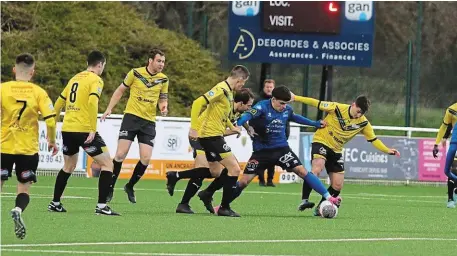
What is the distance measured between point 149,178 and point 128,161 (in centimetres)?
62

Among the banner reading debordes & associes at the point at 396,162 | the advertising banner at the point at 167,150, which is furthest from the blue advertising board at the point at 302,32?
the advertising banner at the point at 167,150

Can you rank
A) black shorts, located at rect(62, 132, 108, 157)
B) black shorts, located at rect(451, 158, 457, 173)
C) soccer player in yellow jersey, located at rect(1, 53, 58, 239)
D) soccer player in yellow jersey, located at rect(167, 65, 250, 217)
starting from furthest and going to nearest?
black shorts, located at rect(451, 158, 457, 173) < soccer player in yellow jersey, located at rect(167, 65, 250, 217) < black shorts, located at rect(62, 132, 108, 157) < soccer player in yellow jersey, located at rect(1, 53, 58, 239)

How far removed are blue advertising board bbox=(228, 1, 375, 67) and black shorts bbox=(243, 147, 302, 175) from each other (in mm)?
11208

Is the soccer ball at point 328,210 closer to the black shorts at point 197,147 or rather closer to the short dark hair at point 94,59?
the black shorts at point 197,147

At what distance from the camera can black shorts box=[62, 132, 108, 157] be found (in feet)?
48.6

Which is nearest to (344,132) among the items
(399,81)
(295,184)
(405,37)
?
(295,184)

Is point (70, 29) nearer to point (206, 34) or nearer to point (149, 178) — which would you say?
point (206, 34)

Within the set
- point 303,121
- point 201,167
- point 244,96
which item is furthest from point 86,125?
point 303,121

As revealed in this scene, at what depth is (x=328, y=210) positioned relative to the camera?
1588cm

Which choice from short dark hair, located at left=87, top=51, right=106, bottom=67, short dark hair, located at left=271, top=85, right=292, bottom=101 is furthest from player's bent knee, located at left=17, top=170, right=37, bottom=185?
short dark hair, located at left=271, top=85, right=292, bottom=101

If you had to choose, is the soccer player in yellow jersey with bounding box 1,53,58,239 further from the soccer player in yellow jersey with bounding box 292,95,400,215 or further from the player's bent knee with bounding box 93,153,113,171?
the soccer player in yellow jersey with bounding box 292,95,400,215

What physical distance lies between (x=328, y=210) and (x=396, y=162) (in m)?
12.1

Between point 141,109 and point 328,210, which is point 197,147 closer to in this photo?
point 141,109

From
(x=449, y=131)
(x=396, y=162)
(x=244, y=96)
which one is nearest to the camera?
(x=244, y=96)
